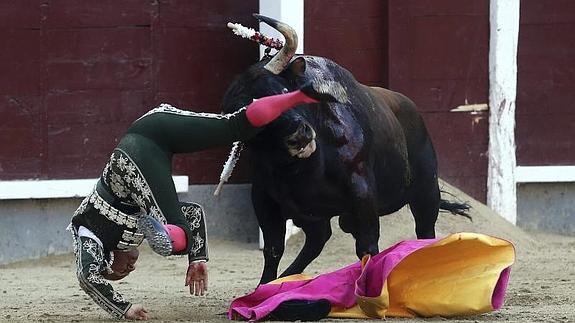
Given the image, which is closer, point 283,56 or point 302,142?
point 302,142

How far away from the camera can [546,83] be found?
9.24 meters

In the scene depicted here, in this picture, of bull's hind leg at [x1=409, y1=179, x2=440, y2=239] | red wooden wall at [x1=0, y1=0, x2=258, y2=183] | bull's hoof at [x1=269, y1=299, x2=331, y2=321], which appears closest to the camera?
bull's hoof at [x1=269, y1=299, x2=331, y2=321]

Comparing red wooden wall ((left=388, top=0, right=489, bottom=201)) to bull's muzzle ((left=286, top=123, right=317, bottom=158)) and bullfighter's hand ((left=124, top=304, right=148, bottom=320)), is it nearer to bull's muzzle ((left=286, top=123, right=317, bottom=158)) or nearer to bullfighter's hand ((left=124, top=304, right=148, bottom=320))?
bull's muzzle ((left=286, top=123, right=317, bottom=158))

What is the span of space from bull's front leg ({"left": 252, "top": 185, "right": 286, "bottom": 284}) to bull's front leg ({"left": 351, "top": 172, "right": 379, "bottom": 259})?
0.34m

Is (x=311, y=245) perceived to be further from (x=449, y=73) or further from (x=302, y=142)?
(x=449, y=73)

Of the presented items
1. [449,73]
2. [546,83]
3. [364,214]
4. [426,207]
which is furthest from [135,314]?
[546,83]

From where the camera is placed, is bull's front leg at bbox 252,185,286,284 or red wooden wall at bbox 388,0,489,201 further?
red wooden wall at bbox 388,0,489,201

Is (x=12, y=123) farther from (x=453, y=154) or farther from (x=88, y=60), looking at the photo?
(x=453, y=154)

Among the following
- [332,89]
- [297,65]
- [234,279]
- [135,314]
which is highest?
[297,65]

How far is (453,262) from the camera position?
555 centimetres

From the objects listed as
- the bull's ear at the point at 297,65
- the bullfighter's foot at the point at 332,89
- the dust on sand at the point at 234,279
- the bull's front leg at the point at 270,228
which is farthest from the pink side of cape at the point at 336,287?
the bull's ear at the point at 297,65

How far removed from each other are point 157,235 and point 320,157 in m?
0.91

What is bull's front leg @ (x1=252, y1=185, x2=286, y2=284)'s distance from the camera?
5.90 meters

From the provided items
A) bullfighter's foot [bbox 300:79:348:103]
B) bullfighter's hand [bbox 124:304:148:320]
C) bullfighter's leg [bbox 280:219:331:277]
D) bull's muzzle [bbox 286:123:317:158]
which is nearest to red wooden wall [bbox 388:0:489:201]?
bullfighter's leg [bbox 280:219:331:277]
